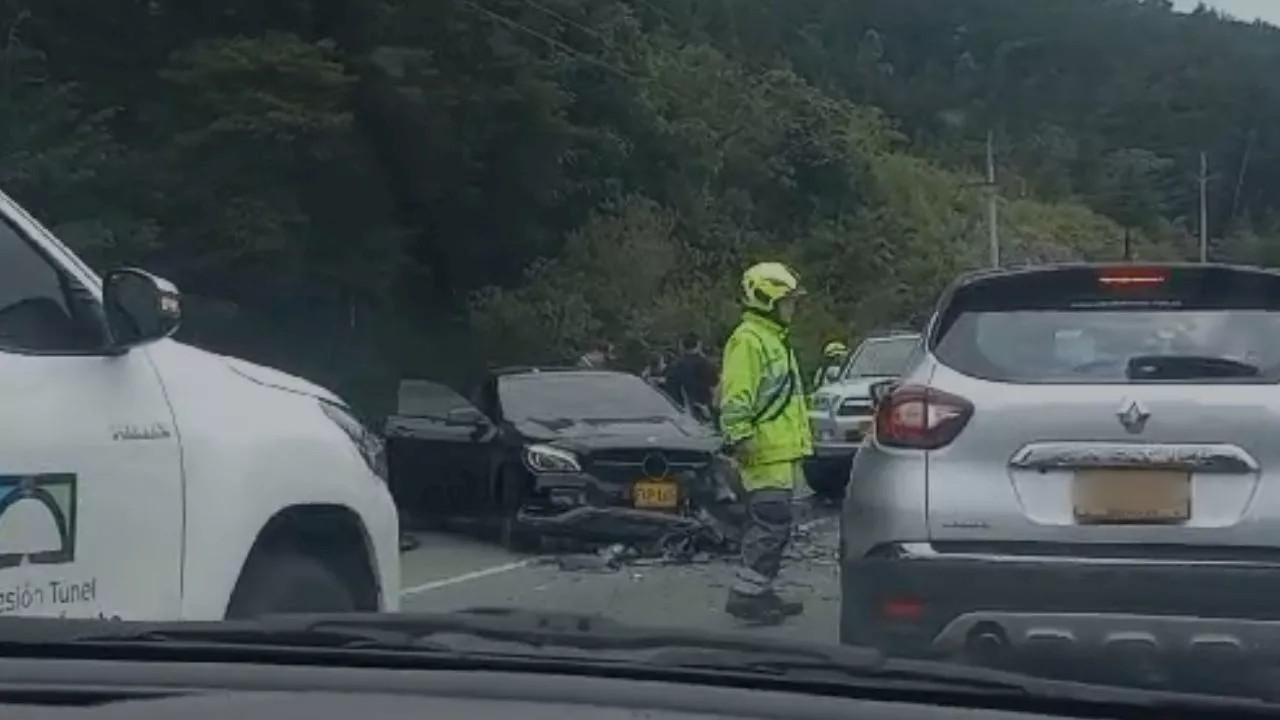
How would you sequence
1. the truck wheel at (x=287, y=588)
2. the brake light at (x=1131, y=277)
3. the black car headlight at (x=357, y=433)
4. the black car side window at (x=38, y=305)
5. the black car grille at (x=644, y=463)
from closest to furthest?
1. the black car side window at (x=38, y=305)
2. the truck wheel at (x=287, y=588)
3. the black car headlight at (x=357, y=433)
4. the brake light at (x=1131, y=277)
5. the black car grille at (x=644, y=463)

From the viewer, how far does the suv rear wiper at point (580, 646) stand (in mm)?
3145

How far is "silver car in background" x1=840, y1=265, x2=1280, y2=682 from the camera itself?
6980 mm

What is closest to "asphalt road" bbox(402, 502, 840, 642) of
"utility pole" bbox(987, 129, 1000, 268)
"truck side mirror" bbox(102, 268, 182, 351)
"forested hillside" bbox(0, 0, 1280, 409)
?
"truck side mirror" bbox(102, 268, 182, 351)

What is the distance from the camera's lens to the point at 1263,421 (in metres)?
7.03

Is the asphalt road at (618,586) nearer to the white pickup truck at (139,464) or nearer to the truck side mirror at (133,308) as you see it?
the white pickup truck at (139,464)

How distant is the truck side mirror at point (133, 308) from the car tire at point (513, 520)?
32.5ft

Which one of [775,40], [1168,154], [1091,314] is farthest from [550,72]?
[775,40]

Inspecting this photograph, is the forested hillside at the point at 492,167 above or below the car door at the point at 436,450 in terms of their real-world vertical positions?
above

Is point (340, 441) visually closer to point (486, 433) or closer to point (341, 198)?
point (486, 433)

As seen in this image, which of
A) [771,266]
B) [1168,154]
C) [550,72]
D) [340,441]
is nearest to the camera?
[340,441]

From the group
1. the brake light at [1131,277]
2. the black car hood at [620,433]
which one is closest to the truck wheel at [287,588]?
the brake light at [1131,277]

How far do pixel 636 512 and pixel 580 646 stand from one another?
11655 millimetres

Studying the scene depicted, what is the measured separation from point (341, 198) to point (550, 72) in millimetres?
7191

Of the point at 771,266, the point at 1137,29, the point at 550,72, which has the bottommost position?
the point at 771,266
